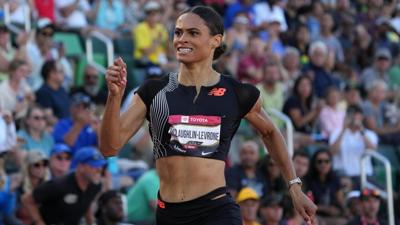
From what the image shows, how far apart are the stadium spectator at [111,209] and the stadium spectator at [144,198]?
100 cm

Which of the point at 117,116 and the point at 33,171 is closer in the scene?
the point at 117,116

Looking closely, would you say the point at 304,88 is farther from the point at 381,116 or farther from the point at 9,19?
the point at 9,19

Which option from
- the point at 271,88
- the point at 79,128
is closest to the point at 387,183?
the point at 271,88

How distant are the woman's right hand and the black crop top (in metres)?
0.62

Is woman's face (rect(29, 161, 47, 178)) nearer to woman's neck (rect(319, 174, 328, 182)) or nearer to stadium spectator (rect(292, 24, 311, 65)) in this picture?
woman's neck (rect(319, 174, 328, 182))

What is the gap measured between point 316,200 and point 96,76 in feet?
11.3

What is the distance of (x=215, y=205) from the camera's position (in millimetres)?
6453

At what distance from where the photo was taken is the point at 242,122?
1410cm

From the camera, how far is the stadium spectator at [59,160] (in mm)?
11305

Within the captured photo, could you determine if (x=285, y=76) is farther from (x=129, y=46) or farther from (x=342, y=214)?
(x=342, y=214)

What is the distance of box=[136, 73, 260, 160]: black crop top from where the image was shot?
649 centimetres

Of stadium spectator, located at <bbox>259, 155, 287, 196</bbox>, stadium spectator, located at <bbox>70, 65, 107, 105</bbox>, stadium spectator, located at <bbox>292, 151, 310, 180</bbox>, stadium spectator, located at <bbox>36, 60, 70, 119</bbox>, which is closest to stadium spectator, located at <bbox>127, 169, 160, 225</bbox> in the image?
stadium spectator, located at <bbox>259, 155, 287, 196</bbox>

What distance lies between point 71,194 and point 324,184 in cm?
394

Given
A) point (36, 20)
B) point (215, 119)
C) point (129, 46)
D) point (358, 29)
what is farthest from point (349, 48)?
point (215, 119)
